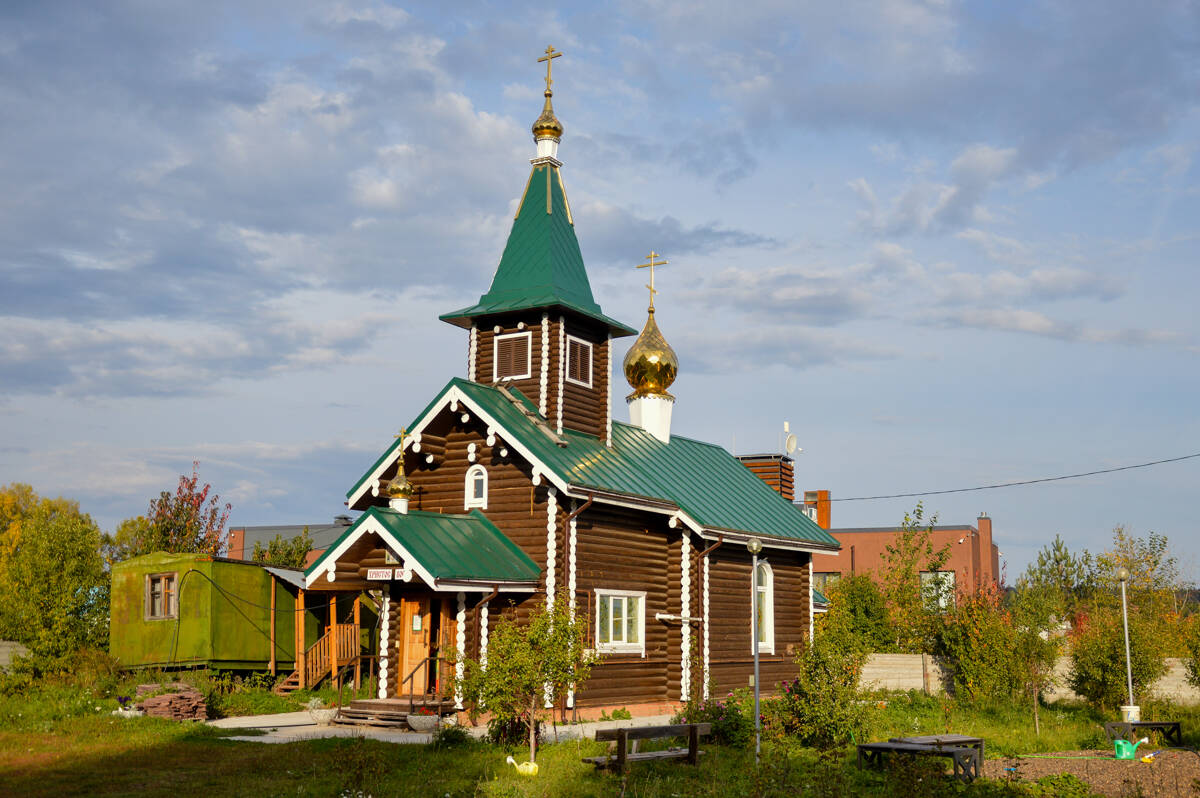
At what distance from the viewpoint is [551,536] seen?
22188 millimetres

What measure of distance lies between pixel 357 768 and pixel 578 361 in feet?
46.1

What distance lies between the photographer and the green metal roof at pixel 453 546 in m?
20.2

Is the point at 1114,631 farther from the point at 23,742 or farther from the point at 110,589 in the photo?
the point at 110,589

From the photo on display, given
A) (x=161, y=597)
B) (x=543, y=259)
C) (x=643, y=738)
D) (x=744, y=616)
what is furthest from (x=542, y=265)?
(x=643, y=738)

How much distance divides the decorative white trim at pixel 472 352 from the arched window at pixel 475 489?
126 inches

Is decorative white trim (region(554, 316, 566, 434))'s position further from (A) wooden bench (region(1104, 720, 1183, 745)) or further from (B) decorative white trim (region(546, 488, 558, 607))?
(A) wooden bench (region(1104, 720, 1183, 745))

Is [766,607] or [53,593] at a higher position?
[53,593]

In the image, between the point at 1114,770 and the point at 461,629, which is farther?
the point at 461,629

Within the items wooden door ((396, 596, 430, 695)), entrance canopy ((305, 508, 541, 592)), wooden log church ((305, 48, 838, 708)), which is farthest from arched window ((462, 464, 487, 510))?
wooden door ((396, 596, 430, 695))

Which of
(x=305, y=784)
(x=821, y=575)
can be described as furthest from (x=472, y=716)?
(x=821, y=575)

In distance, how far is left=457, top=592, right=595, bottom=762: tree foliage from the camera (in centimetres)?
1587

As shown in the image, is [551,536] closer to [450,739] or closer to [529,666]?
[450,739]

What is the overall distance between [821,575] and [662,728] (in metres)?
43.7

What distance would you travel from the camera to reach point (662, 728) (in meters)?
15.5
